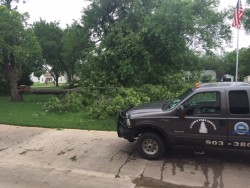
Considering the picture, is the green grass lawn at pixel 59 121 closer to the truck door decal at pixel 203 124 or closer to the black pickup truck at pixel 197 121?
the black pickup truck at pixel 197 121

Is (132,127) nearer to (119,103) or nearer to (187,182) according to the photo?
(187,182)

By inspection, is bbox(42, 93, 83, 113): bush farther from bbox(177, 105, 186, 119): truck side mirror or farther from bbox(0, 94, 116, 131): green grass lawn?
bbox(177, 105, 186, 119): truck side mirror

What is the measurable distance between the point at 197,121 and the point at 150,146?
128cm

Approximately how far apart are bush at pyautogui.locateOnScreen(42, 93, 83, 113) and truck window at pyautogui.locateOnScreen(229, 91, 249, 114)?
27.1 feet

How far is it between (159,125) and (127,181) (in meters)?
1.56

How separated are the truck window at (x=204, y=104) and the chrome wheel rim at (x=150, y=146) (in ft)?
3.57

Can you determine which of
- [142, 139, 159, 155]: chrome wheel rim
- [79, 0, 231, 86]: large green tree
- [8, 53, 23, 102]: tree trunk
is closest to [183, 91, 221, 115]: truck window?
[142, 139, 159, 155]: chrome wheel rim

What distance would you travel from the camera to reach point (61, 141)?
8805 mm

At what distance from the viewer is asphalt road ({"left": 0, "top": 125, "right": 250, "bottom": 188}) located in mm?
5879

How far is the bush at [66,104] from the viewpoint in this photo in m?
13.4

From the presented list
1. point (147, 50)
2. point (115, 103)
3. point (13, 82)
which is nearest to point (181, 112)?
point (115, 103)

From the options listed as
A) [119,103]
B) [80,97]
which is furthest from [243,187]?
[80,97]

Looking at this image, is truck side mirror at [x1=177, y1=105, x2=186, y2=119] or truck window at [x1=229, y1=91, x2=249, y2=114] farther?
truck side mirror at [x1=177, y1=105, x2=186, y2=119]

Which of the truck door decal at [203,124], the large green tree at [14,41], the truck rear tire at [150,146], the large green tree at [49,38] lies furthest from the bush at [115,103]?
the large green tree at [49,38]
